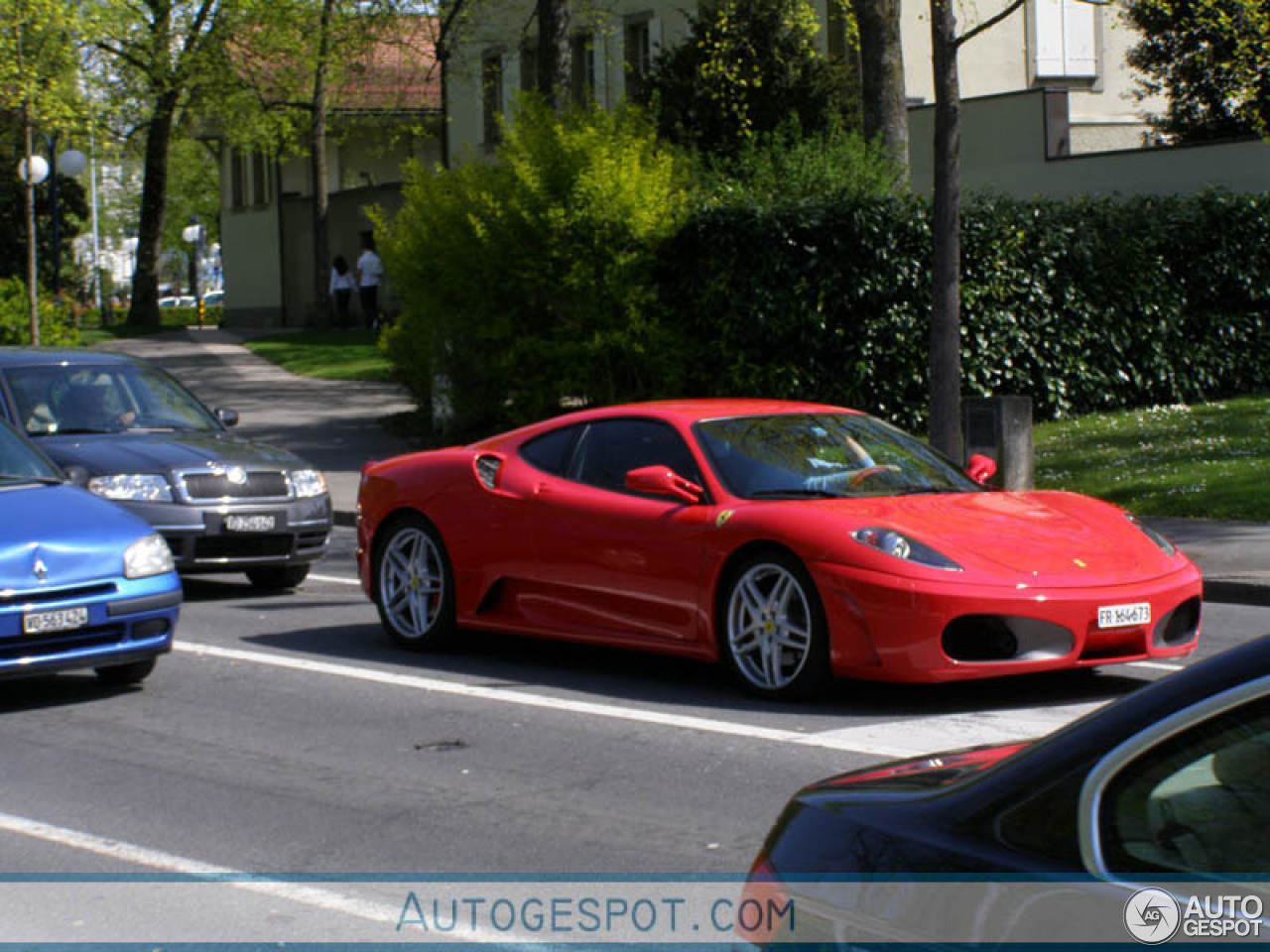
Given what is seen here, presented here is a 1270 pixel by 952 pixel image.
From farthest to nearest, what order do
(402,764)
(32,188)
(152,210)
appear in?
(152,210) → (32,188) → (402,764)

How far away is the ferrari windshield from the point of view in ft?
29.0

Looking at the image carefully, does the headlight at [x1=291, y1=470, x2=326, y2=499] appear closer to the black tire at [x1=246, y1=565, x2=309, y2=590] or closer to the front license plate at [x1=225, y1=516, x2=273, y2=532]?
the front license plate at [x1=225, y1=516, x2=273, y2=532]

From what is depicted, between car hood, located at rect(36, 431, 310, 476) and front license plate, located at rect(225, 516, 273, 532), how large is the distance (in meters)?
0.42

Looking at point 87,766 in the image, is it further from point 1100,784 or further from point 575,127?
point 575,127

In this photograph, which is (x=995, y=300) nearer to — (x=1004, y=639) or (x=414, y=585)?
(x=414, y=585)

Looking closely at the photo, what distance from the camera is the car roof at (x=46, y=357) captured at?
13188 mm

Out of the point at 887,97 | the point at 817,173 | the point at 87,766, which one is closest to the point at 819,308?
the point at 817,173

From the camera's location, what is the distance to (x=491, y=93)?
3791 cm

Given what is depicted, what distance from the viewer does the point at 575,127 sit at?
20.9m

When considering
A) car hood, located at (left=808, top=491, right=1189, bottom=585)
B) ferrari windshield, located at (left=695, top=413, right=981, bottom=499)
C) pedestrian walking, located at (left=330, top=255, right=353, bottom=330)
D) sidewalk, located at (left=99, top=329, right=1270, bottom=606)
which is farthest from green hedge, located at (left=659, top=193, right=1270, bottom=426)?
pedestrian walking, located at (left=330, top=255, right=353, bottom=330)

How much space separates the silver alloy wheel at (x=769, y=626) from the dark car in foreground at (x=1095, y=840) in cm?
525

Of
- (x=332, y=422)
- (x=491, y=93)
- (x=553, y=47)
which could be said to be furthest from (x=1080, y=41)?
(x=332, y=422)

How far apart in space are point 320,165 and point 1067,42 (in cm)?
1700

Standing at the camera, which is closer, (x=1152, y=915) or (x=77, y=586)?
(x=1152, y=915)
